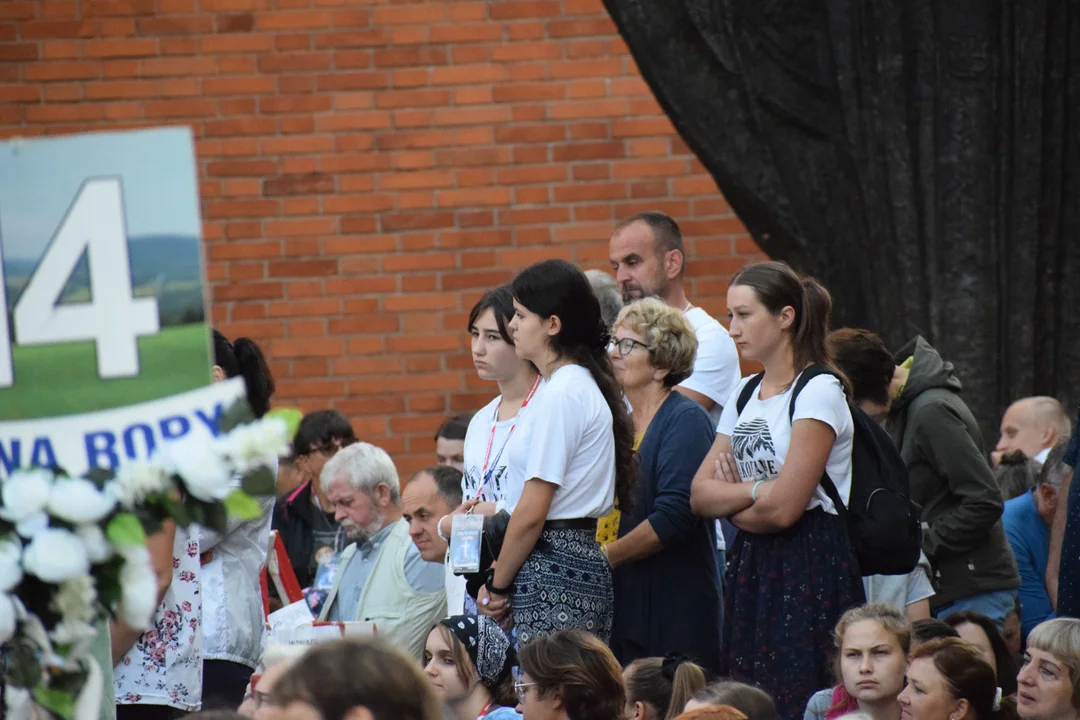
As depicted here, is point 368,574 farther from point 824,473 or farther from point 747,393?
point 824,473

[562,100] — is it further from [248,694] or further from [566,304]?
[248,694]

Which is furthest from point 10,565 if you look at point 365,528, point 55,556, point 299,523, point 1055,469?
point 299,523

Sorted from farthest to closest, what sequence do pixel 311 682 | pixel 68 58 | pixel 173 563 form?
1. pixel 68 58
2. pixel 173 563
3. pixel 311 682

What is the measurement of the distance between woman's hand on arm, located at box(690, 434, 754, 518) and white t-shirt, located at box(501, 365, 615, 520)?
0.80 feet

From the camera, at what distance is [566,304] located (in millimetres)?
4039

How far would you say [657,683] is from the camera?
13.2ft

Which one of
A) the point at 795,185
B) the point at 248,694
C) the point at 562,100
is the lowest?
the point at 248,694

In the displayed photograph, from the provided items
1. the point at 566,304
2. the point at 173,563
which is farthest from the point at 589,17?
the point at 173,563

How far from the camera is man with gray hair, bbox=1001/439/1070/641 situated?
206 inches

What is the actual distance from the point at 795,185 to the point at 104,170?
2792 millimetres

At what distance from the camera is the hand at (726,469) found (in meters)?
4.08

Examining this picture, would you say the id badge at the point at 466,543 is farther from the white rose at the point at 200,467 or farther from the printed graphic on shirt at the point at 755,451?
the white rose at the point at 200,467

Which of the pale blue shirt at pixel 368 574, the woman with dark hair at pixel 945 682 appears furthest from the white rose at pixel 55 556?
the pale blue shirt at pixel 368 574

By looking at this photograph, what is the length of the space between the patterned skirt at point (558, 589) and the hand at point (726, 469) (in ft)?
1.37
